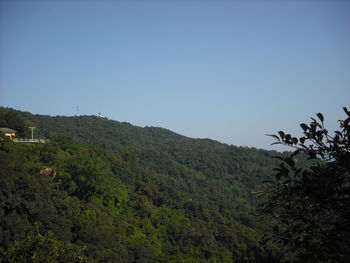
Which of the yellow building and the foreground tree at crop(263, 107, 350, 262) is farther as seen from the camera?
the yellow building

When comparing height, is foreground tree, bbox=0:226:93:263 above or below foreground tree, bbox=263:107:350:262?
below

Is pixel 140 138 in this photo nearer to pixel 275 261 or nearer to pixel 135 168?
pixel 135 168

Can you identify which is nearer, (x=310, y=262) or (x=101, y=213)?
(x=310, y=262)

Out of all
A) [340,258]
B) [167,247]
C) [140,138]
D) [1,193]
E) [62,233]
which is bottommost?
[167,247]

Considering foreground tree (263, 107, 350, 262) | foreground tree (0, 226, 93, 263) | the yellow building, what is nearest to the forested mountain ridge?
foreground tree (0, 226, 93, 263)

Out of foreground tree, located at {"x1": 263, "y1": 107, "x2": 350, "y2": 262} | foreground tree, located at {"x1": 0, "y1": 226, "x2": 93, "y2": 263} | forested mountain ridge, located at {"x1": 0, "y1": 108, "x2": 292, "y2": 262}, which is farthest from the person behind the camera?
forested mountain ridge, located at {"x1": 0, "y1": 108, "x2": 292, "y2": 262}

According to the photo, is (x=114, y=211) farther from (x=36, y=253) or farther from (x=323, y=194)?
(x=323, y=194)

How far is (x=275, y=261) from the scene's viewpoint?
4.36 metres

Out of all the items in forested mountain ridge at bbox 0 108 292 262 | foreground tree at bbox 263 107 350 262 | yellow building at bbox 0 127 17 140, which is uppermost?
yellow building at bbox 0 127 17 140

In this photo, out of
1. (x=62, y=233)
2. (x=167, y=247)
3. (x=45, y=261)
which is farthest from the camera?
(x=167, y=247)

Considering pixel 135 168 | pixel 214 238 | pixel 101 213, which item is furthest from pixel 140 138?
pixel 101 213

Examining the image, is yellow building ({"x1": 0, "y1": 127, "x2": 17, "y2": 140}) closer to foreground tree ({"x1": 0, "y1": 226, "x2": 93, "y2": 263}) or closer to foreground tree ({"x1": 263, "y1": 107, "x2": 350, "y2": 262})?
foreground tree ({"x1": 0, "y1": 226, "x2": 93, "y2": 263})

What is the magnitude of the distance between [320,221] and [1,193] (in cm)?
2149

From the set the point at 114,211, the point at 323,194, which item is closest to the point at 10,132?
the point at 114,211
